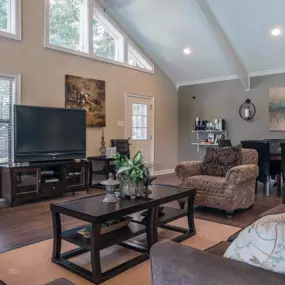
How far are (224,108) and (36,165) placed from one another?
16.1 ft

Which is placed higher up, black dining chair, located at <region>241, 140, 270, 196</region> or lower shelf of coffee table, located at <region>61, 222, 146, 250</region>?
black dining chair, located at <region>241, 140, 270, 196</region>

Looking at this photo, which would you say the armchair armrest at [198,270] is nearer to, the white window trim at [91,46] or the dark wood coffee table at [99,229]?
the dark wood coffee table at [99,229]

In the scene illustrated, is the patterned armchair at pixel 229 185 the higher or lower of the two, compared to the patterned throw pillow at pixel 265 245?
lower

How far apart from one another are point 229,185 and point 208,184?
0.30m

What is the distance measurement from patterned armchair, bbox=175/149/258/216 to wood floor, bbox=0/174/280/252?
146 mm

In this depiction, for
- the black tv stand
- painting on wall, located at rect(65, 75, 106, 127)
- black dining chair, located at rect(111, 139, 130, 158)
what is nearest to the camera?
the black tv stand

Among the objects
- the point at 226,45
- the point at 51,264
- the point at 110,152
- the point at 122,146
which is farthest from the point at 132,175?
the point at 226,45

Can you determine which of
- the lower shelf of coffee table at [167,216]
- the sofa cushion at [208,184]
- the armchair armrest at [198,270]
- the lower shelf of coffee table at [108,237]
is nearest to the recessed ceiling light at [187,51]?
the sofa cushion at [208,184]

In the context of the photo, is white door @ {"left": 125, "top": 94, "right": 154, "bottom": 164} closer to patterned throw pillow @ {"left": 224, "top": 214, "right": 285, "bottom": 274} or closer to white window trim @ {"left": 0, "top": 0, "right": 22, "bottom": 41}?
white window trim @ {"left": 0, "top": 0, "right": 22, "bottom": 41}

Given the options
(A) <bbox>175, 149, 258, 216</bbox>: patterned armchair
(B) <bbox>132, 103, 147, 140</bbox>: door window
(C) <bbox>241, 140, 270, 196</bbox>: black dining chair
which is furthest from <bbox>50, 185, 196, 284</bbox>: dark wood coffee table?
(B) <bbox>132, 103, 147, 140</bbox>: door window

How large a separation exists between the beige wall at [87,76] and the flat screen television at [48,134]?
468 mm

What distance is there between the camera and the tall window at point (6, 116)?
5.15 meters

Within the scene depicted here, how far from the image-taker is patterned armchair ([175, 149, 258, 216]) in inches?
156

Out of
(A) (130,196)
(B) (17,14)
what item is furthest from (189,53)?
(A) (130,196)
